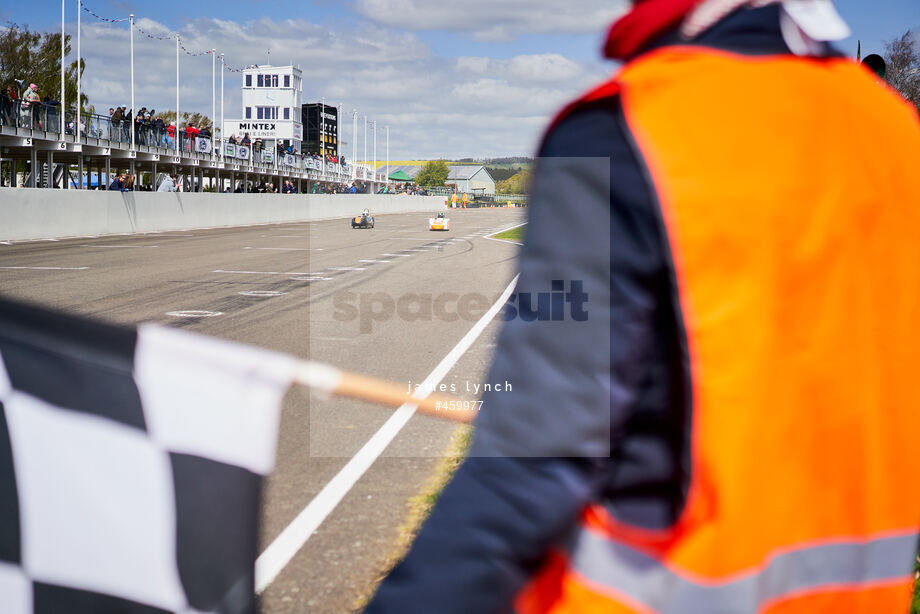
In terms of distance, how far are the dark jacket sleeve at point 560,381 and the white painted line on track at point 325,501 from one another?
1308 millimetres

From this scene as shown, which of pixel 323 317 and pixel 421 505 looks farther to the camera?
pixel 323 317

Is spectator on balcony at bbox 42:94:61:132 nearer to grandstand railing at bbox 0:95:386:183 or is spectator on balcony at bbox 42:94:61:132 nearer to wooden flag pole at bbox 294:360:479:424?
grandstand railing at bbox 0:95:386:183

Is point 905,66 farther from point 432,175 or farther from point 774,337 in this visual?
point 432,175

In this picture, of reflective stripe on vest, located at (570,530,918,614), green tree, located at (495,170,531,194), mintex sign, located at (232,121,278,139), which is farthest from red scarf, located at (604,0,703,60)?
mintex sign, located at (232,121,278,139)

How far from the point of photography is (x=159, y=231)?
104 ft

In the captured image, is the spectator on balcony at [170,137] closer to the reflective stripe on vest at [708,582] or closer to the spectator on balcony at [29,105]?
the spectator on balcony at [29,105]

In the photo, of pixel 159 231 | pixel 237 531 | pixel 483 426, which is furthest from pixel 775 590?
pixel 159 231

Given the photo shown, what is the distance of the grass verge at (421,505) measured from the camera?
360cm

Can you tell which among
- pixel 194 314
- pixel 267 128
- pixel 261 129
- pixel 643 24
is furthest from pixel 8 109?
pixel 261 129

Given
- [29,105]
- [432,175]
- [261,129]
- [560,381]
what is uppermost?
[261,129]

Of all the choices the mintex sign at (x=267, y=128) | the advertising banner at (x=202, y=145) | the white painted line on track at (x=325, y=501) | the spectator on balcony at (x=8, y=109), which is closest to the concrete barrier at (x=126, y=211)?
the spectator on balcony at (x=8, y=109)

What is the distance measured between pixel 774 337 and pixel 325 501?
12.5 ft

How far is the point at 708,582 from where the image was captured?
3.18ft

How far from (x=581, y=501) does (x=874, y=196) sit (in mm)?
513
